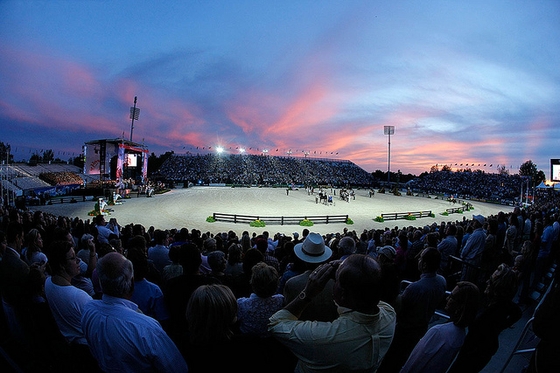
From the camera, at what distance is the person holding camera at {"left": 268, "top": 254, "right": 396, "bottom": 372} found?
1723mm

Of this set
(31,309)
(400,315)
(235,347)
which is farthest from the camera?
(400,315)

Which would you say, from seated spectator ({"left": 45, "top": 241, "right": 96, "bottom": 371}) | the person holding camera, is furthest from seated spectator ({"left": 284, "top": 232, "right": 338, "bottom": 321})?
seated spectator ({"left": 45, "top": 241, "right": 96, "bottom": 371})

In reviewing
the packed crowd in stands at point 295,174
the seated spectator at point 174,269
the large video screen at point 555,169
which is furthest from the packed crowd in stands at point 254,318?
the packed crowd in stands at point 295,174

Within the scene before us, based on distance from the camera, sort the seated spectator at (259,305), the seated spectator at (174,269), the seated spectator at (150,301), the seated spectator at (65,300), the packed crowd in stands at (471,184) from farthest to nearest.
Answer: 1. the packed crowd in stands at (471,184)
2. the seated spectator at (174,269)
3. the seated spectator at (150,301)
4. the seated spectator at (65,300)
5. the seated spectator at (259,305)

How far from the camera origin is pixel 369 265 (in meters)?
1.79

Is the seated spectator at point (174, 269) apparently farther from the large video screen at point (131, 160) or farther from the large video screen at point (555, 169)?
the large video screen at point (131, 160)

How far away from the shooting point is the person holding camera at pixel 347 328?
1.72m

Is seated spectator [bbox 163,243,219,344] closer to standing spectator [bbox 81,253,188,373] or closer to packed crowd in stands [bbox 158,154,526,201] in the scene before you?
standing spectator [bbox 81,253,188,373]

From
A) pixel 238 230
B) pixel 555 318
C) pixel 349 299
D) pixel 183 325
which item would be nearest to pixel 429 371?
pixel 555 318

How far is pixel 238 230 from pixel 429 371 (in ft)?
60.4

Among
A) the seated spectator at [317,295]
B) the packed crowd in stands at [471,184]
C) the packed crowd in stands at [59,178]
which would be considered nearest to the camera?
the seated spectator at [317,295]

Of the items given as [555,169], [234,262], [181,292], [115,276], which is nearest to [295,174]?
[555,169]

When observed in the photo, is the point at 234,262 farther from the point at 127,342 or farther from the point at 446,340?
the point at 446,340

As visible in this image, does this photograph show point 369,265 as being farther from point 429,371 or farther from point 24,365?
point 24,365
